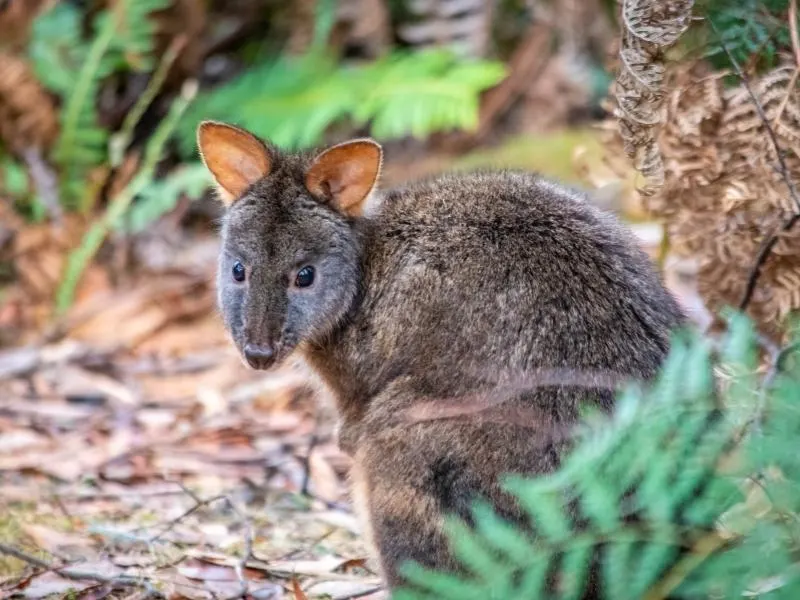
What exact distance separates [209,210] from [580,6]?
11.2 feet

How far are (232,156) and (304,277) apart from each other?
1.93ft

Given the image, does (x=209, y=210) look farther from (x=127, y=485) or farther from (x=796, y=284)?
(x=796, y=284)

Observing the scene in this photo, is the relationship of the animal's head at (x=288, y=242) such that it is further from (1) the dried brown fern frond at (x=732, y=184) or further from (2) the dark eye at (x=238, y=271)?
(1) the dried brown fern frond at (x=732, y=184)

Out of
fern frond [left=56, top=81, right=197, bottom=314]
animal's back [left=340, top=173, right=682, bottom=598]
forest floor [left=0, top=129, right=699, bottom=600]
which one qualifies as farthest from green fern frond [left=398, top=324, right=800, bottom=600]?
fern frond [left=56, top=81, right=197, bottom=314]

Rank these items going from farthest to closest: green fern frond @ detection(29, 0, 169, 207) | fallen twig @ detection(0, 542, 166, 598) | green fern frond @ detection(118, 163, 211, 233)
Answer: green fern frond @ detection(29, 0, 169, 207) < green fern frond @ detection(118, 163, 211, 233) < fallen twig @ detection(0, 542, 166, 598)

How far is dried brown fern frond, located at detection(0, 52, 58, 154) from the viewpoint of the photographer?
809cm

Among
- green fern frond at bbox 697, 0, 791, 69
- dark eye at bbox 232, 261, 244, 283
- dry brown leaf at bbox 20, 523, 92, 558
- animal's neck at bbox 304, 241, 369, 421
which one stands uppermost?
green fern frond at bbox 697, 0, 791, 69

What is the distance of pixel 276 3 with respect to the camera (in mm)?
9727

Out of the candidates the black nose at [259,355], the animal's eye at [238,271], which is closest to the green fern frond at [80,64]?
the animal's eye at [238,271]

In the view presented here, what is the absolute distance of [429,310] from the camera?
3.83 m

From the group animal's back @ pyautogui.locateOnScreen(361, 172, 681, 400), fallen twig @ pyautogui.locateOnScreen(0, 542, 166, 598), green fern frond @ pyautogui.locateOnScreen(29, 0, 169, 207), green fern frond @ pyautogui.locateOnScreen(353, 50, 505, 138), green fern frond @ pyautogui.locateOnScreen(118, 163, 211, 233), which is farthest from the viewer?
green fern frond @ pyautogui.locateOnScreen(29, 0, 169, 207)

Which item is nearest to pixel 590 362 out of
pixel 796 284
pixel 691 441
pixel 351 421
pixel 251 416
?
pixel 691 441

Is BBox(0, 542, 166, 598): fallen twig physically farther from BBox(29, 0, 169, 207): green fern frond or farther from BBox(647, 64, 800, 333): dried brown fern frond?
BBox(29, 0, 169, 207): green fern frond

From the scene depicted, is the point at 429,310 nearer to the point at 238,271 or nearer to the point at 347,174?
the point at 347,174
